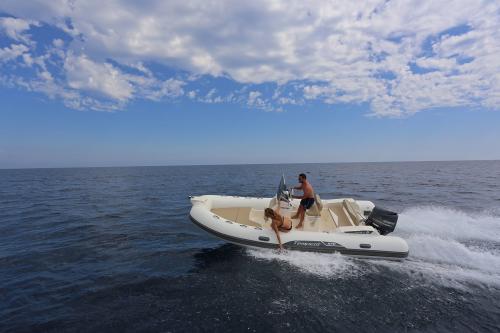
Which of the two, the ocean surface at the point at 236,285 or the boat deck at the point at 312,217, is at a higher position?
the boat deck at the point at 312,217

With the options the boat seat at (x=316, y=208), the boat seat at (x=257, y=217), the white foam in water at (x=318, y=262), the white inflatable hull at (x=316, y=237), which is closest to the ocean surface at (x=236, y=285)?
the white foam in water at (x=318, y=262)

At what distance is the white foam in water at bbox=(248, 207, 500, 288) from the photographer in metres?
7.05

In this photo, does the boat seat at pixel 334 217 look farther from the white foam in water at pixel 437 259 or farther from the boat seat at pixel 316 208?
the white foam in water at pixel 437 259

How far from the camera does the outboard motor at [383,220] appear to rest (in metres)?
8.34

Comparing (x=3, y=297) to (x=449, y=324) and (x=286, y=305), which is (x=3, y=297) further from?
(x=449, y=324)

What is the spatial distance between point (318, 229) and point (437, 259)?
3.30m

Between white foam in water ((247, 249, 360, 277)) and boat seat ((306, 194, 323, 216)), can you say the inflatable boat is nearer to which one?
boat seat ((306, 194, 323, 216))

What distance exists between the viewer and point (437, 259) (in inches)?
313

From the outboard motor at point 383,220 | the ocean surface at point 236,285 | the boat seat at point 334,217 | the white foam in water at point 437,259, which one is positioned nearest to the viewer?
the ocean surface at point 236,285

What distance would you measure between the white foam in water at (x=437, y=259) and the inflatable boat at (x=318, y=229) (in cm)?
30

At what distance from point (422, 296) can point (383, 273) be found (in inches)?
43.9

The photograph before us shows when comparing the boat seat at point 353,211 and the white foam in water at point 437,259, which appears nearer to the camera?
the white foam in water at point 437,259

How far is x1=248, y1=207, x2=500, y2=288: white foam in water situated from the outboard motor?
944mm

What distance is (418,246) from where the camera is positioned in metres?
8.79
